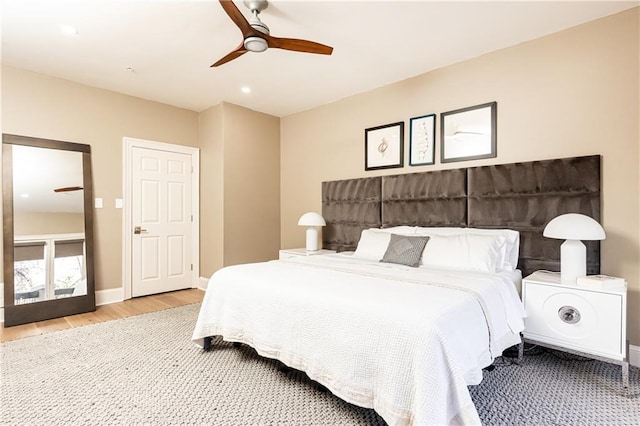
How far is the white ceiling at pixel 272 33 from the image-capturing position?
248cm

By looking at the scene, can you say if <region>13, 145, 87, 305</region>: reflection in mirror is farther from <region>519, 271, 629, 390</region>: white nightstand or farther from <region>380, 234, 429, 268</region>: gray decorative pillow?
<region>519, 271, 629, 390</region>: white nightstand

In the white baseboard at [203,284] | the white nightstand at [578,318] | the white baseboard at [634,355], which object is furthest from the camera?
the white baseboard at [203,284]

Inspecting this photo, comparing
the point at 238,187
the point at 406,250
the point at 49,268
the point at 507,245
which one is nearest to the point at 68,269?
the point at 49,268

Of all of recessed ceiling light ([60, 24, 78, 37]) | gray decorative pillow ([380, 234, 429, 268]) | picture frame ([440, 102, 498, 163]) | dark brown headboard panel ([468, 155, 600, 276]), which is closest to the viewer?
dark brown headboard panel ([468, 155, 600, 276])

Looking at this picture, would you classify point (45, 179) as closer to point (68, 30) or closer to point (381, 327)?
point (68, 30)

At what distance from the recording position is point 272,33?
283 centimetres

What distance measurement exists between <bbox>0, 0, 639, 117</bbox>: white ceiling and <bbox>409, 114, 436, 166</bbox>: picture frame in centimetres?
53

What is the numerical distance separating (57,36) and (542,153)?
435cm

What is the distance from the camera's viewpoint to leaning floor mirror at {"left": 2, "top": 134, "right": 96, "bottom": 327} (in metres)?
3.40

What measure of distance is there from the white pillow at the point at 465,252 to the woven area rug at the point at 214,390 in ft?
2.48

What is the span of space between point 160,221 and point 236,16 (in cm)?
334

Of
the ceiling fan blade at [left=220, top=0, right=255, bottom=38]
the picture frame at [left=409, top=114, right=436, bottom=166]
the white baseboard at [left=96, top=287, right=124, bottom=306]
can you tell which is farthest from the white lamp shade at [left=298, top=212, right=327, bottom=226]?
the white baseboard at [left=96, top=287, right=124, bottom=306]

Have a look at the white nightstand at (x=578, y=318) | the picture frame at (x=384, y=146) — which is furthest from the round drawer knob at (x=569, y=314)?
the picture frame at (x=384, y=146)

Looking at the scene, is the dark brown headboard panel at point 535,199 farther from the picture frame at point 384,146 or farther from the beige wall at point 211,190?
the beige wall at point 211,190
